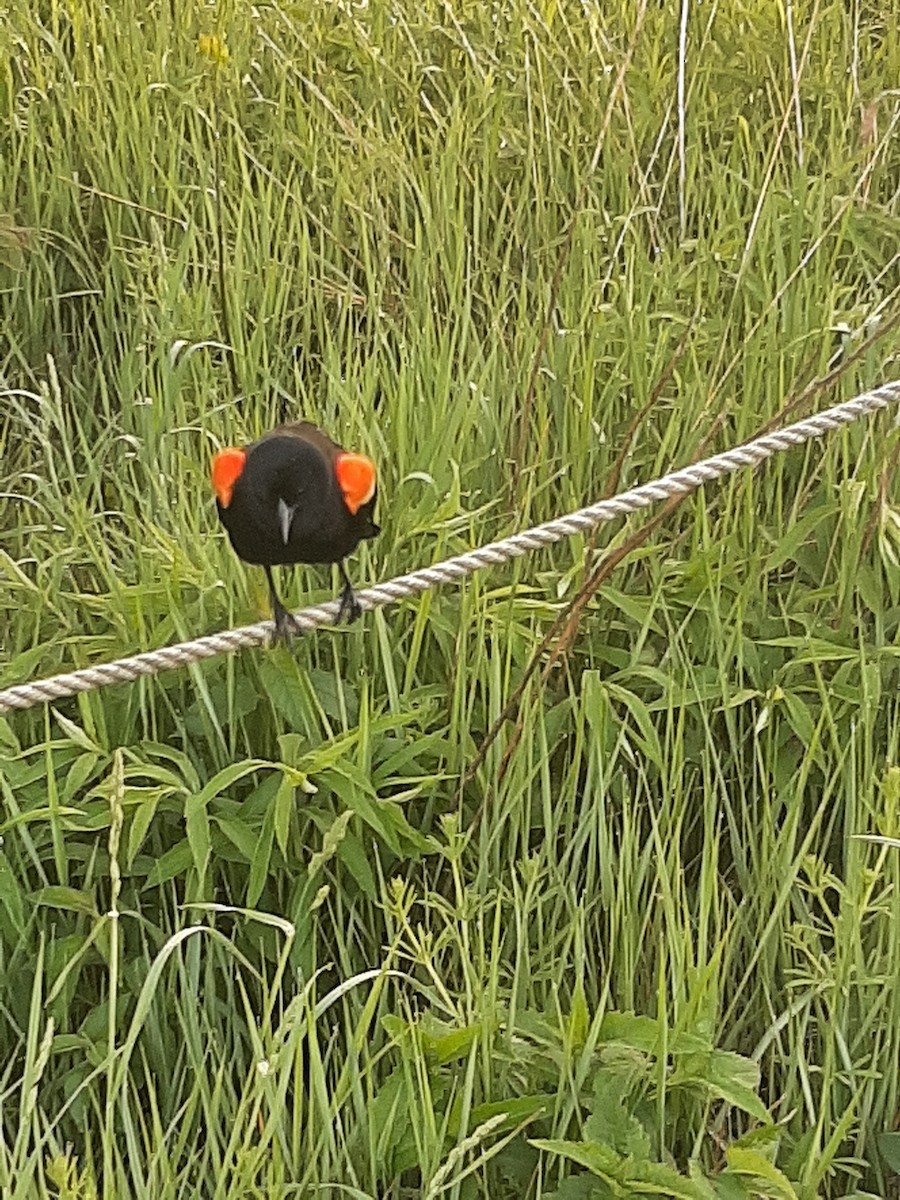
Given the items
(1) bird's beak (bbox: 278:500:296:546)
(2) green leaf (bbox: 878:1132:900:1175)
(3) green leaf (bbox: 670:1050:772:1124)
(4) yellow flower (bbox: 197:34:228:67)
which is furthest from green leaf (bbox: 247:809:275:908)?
(4) yellow flower (bbox: 197:34:228:67)

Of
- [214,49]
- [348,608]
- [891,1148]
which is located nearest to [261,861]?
[348,608]

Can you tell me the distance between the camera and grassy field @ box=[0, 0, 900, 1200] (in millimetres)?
1257

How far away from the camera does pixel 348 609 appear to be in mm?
1535

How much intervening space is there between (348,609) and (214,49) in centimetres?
170

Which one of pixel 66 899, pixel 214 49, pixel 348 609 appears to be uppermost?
pixel 214 49

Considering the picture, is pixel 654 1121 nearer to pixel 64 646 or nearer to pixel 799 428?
pixel 799 428

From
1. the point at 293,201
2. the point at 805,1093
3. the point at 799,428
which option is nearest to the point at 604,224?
the point at 293,201

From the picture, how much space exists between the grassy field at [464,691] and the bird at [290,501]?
14cm

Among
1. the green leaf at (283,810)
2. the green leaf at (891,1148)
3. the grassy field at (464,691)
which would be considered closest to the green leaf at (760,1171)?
the grassy field at (464,691)

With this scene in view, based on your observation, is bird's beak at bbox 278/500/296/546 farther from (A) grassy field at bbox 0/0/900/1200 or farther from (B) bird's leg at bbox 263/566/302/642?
(A) grassy field at bbox 0/0/900/1200

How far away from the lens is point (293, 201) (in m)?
2.53

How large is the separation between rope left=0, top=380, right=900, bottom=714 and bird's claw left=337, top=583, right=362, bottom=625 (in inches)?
5.0

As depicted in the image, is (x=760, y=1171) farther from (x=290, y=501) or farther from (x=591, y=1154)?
(x=290, y=501)

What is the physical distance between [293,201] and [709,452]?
106 centimetres
